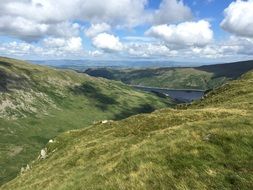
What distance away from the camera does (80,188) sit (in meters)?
20.9

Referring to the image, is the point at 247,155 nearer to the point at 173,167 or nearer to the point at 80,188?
the point at 173,167

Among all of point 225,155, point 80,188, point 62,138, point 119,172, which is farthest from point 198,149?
point 62,138

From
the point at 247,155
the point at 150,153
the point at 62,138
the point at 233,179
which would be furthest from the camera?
the point at 62,138

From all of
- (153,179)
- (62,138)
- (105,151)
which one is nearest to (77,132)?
(62,138)

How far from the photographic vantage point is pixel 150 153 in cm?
2298

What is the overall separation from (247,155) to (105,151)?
58.8ft

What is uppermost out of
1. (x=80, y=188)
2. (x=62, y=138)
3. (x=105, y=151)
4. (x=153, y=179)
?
(x=153, y=179)

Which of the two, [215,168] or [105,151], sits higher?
[215,168]

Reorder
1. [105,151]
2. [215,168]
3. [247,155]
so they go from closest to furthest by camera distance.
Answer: [215,168], [247,155], [105,151]

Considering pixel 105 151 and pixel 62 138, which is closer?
pixel 105 151

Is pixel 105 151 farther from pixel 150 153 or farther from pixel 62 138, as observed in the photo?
pixel 62 138

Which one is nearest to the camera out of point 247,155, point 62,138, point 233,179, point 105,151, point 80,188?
point 233,179

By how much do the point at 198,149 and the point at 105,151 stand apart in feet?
48.8

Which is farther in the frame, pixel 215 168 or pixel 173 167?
pixel 173 167
